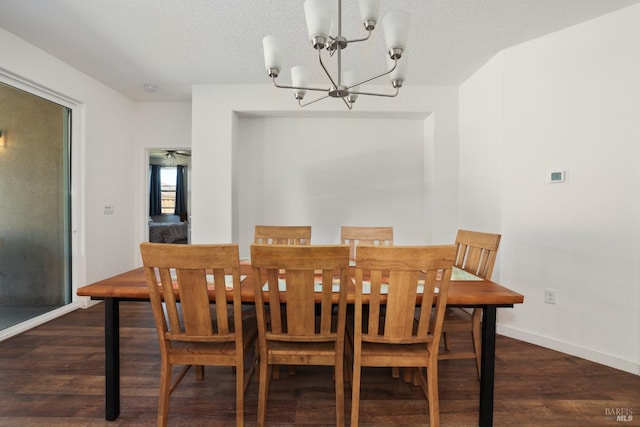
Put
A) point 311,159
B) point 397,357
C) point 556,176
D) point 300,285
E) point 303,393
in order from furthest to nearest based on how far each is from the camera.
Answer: point 311,159 < point 556,176 < point 303,393 < point 397,357 < point 300,285

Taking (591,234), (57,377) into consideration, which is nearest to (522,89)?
(591,234)

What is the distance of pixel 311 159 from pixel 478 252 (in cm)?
227

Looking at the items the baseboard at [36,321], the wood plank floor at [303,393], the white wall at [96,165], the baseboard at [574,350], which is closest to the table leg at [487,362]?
the wood plank floor at [303,393]

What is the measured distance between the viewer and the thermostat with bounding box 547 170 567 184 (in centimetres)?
226

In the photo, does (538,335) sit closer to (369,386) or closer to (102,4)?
(369,386)

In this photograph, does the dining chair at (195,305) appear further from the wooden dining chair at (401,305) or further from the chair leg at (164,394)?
the wooden dining chair at (401,305)

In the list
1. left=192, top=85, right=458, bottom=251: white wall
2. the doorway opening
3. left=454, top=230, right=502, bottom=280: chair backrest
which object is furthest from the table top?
the doorway opening

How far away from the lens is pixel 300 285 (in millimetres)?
1222

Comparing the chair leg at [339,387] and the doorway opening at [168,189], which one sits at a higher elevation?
the doorway opening at [168,189]

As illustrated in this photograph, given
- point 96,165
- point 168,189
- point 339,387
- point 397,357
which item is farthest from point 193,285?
point 168,189

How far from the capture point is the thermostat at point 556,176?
2.26 m

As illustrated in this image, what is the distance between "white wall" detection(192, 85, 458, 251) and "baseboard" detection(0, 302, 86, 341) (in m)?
1.48

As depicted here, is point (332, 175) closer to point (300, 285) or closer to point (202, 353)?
point (300, 285)

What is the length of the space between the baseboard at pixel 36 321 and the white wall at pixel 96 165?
240mm
